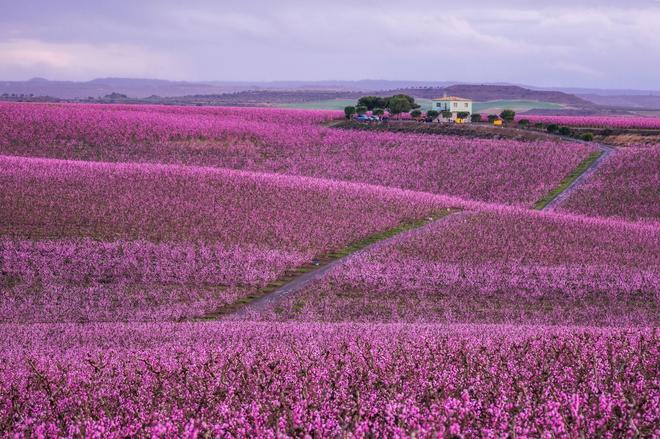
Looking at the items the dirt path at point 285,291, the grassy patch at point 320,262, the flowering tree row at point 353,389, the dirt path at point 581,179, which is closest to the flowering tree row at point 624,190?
the dirt path at point 581,179

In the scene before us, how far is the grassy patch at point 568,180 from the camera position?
183 ft

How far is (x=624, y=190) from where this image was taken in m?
56.4

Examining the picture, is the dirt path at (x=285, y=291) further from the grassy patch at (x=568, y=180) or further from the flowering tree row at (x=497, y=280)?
the grassy patch at (x=568, y=180)

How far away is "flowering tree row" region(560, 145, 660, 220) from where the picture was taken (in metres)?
51.7

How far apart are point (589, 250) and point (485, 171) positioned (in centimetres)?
3429

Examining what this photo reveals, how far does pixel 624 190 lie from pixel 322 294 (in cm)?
3878

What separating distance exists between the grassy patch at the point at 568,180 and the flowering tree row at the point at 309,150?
0.66 metres

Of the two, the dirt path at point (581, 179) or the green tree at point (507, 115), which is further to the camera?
the green tree at point (507, 115)

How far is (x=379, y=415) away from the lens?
8.11 metres

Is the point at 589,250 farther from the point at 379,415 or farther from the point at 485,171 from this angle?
the point at 485,171

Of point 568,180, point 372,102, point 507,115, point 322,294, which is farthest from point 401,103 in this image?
point 322,294

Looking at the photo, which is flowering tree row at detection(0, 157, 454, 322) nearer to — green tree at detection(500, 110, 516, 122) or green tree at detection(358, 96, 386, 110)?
green tree at detection(500, 110, 516, 122)

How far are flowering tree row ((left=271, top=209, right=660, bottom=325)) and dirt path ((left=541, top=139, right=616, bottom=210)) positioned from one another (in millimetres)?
16141

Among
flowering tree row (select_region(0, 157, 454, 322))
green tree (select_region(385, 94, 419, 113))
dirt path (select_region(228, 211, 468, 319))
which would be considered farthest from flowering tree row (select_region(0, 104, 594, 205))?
dirt path (select_region(228, 211, 468, 319))
